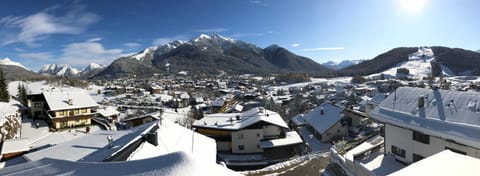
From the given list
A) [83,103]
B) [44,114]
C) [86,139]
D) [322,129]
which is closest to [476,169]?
[86,139]

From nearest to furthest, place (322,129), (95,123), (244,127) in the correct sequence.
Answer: (244,127)
(322,129)
(95,123)

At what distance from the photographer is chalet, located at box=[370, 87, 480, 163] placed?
1150cm

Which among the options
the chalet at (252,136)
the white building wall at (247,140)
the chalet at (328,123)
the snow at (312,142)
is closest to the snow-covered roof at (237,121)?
the chalet at (252,136)

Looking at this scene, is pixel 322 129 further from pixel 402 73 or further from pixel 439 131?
pixel 402 73

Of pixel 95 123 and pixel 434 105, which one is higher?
pixel 434 105

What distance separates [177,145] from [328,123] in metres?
22.1

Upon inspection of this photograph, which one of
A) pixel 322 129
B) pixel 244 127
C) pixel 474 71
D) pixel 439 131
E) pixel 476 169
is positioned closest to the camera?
pixel 476 169

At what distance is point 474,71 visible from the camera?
12162 centimetres

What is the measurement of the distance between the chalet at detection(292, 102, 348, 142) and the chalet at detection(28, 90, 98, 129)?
26.4 metres

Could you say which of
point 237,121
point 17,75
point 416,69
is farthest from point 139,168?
point 17,75

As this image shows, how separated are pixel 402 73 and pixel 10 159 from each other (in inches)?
5810

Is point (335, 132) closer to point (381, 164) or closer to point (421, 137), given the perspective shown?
point (381, 164)

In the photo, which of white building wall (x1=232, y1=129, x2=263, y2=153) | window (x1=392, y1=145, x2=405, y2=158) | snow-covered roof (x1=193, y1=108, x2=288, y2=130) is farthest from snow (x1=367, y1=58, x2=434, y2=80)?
window (x1=392, y1=145, x2=405, y2=158)

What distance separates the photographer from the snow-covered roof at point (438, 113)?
11.5 m
